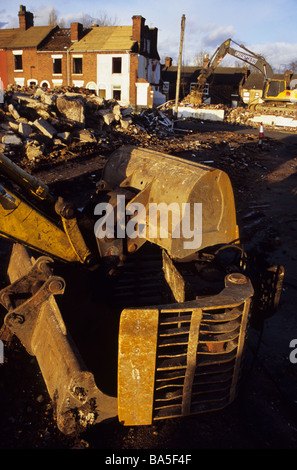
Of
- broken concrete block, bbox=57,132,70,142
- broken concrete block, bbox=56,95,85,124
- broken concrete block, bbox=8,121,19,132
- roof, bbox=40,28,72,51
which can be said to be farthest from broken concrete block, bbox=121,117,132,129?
roof, bbox=40,28,72,51

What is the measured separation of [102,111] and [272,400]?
1449cm

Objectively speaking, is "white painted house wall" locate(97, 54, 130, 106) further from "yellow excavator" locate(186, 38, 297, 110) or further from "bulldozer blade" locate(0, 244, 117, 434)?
"bulldozer blade" locate(0, 244, 117, 434)

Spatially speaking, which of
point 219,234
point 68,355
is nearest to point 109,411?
point 68,355

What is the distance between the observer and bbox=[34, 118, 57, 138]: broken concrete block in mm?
12180

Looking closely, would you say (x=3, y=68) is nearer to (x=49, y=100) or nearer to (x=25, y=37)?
(x=25, y=37)

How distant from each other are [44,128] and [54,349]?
10.5 metres

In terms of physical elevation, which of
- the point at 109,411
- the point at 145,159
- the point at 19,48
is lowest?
the point at 109,411

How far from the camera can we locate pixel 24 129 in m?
11.8

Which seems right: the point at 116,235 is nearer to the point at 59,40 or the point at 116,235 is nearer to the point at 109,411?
the point at 109,411

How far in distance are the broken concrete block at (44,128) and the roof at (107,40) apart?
19.7 m

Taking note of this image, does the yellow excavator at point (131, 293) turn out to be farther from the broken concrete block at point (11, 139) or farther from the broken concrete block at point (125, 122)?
the broken concrete block at point (125, 122)

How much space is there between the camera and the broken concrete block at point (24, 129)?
11.7 metres

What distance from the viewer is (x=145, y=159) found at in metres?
5.36

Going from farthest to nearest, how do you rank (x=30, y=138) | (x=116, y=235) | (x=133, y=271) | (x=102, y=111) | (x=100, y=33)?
(x=100, y=33) < (x=102, y=111) < (x=30, y=138) < (x=133, y=271) < (x=116, y=235)
